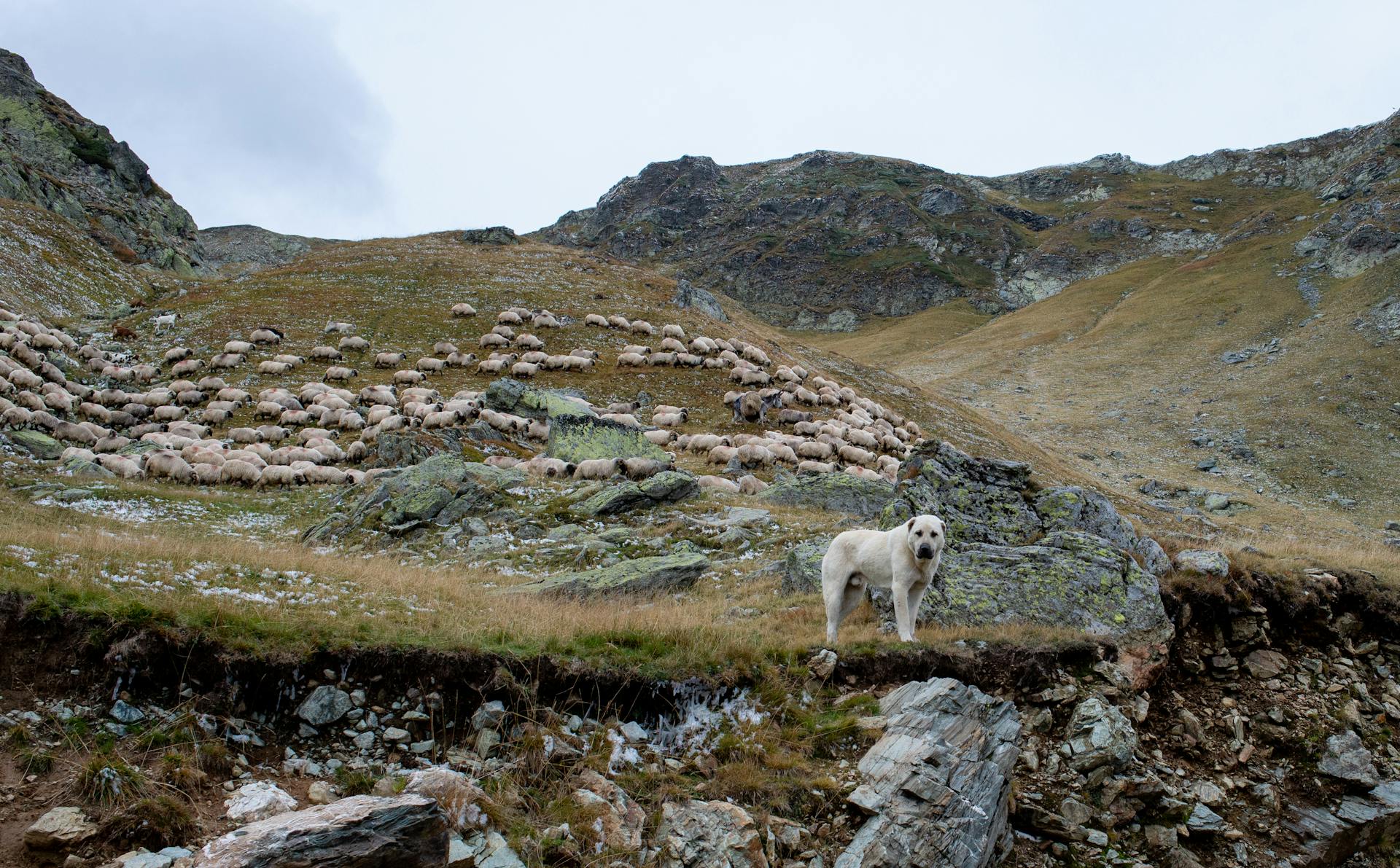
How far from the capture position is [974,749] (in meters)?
8.05

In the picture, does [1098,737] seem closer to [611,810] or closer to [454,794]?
[611,810]

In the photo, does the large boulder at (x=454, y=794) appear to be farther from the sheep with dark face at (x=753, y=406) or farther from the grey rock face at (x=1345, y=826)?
the sheep with dark face at (x=753, y=406)

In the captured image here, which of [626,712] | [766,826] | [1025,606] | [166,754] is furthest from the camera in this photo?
[1025,606]

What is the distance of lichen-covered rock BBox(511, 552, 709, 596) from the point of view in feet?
42.2

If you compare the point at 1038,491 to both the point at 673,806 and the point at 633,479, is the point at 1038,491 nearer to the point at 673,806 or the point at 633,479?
the point at 673,806

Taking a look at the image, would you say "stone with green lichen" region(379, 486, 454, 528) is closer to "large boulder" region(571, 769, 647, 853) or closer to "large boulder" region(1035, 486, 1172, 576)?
"large boulder" region(571, 769, 647, 853)

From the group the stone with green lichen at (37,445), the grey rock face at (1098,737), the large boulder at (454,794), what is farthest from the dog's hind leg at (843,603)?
the stone with green lichen at (37,445)

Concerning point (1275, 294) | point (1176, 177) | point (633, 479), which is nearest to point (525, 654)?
point (633, 479)

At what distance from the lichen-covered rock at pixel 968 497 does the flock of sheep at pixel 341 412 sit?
1013 centimetres

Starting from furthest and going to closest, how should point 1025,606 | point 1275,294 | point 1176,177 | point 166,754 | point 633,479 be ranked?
1. point 1176,177
2. point 1275,294
3. point 633,479
4. point 1025,606
5. point 166,754

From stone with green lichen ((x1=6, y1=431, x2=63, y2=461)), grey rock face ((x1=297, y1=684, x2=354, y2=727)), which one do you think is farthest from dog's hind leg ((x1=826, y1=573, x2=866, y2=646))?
stone with green lichen ((x1=6, y1=431, x2=63, y2=461))

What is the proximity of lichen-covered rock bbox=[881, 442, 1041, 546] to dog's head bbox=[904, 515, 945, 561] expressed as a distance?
3732 millimetres

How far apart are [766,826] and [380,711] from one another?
4.41 meters

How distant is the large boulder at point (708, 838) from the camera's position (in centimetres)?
670
